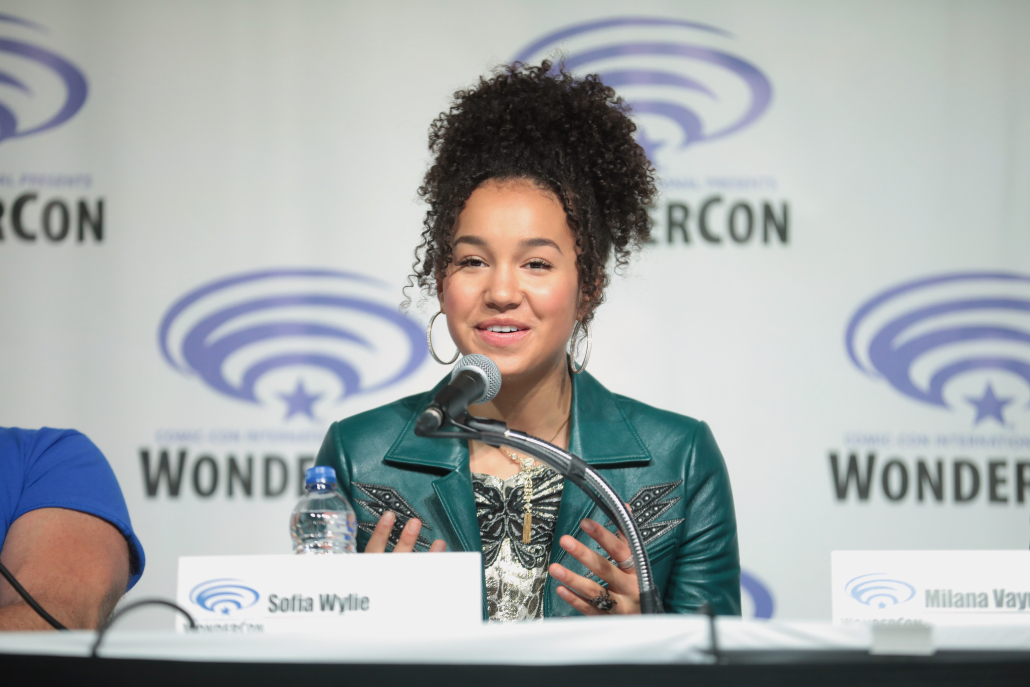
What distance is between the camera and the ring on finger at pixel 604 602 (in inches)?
58.3

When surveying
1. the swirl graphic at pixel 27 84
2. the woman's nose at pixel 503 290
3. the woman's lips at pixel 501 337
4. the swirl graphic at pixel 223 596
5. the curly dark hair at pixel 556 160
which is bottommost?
the swirl graphic at pixel 223 596

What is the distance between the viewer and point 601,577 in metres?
1.48

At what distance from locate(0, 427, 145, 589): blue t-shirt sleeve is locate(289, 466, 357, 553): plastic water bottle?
51cm

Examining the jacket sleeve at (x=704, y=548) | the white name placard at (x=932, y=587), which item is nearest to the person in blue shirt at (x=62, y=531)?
the jacket sleeve at (x=704, y=548)

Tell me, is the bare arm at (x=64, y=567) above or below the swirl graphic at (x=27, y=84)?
below

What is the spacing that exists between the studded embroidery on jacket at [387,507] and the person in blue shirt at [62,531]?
1.42 ft

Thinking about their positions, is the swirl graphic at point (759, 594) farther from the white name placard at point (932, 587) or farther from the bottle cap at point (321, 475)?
the bottle cap at point (321, 475)

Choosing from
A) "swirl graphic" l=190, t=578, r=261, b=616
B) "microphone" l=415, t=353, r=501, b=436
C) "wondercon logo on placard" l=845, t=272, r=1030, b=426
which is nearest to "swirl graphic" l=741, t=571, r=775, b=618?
"wondercon logo on placard" l=845, t=272, r=1030, b=426

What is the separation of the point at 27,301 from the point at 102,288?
0.85 ft

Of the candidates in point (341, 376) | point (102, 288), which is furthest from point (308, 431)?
point (102, 288)

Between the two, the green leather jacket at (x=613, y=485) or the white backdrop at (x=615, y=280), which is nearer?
the green leather jacket at (x=613, y=485)

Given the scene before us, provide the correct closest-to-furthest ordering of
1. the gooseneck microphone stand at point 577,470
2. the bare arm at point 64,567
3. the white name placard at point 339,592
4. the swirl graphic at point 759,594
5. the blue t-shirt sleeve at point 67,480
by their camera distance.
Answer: the white name placard at point 339,592 → the gooseneck microphone stand at point 577,470 → the bare arm at point 64,567 → the blue t-shirt sleeve at point 67,480 → the swirl graphic at point 759,594

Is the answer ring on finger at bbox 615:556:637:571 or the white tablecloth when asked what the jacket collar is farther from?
the white tablecloth

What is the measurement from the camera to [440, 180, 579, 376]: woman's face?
5.90 ft
